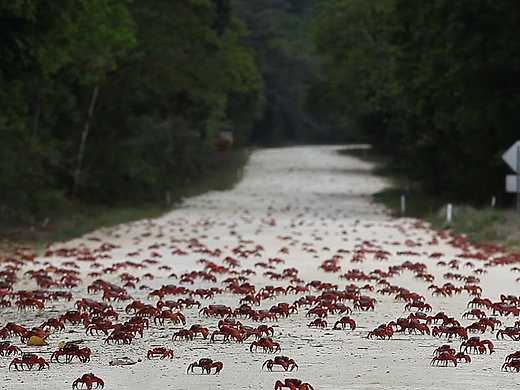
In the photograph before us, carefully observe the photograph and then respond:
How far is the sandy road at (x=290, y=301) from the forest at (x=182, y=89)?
378 cm

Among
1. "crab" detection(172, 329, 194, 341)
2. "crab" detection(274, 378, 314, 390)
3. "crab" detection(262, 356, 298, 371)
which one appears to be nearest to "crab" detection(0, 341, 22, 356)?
"crab" detection(172, 329, 194, 341)

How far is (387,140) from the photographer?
72.8 metres

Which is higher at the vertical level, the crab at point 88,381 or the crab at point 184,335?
the crab at point 88,381

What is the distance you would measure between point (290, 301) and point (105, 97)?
33.4 metres

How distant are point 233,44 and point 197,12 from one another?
1800 centimetres

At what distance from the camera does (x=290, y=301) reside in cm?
1470

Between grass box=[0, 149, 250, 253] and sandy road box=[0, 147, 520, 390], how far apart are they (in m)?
0.87

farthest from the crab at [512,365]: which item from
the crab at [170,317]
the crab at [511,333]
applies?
the crab at [170,317]

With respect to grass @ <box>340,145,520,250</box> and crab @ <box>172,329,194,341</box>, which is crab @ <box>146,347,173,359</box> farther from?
grass @ <box>340,145,520,250</box>

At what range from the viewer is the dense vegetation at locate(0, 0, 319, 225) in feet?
90.8

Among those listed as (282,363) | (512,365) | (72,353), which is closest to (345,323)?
(282,363)

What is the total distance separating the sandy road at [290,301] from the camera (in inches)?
354

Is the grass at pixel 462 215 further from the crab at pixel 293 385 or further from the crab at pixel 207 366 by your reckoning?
the crab at pixel 293 385

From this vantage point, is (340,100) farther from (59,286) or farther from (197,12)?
(59,286)
